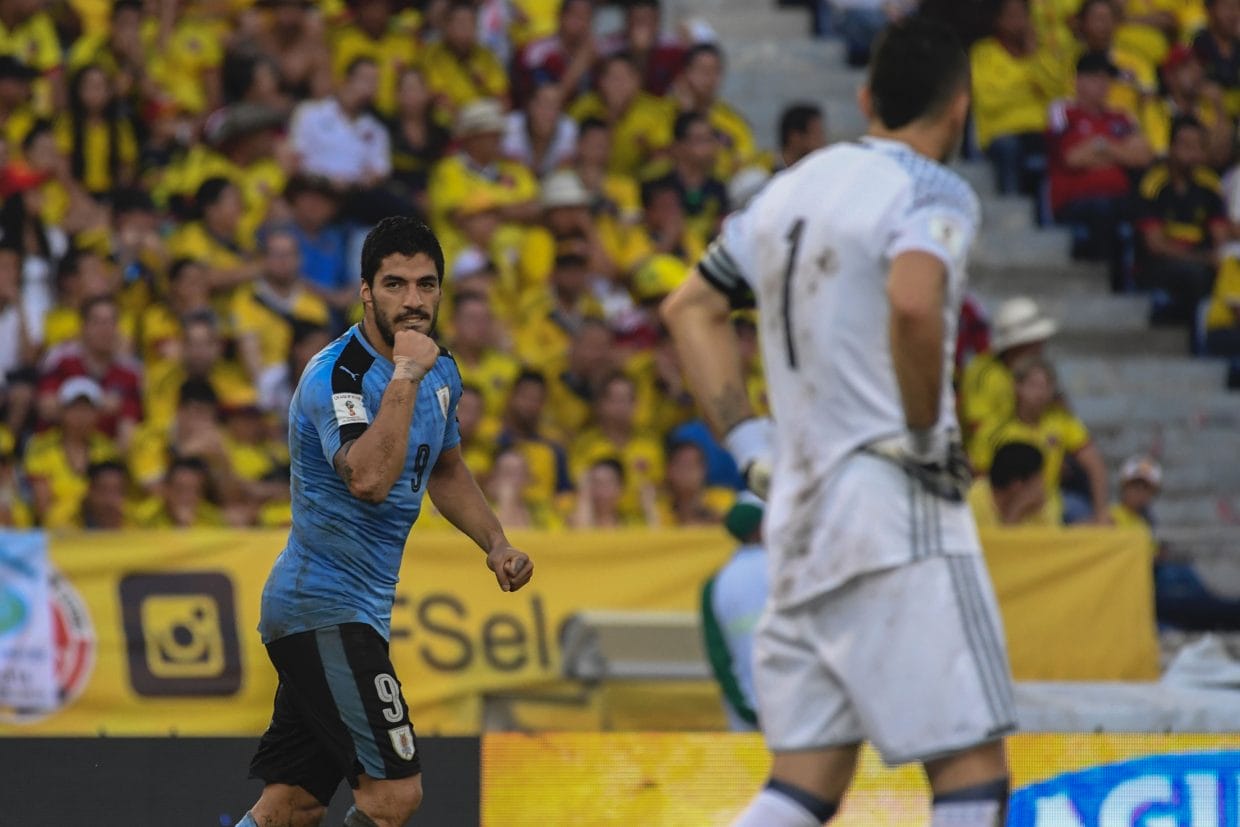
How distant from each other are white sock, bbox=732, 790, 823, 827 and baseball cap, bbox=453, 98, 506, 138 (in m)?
9.80

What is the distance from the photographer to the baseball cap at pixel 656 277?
14000 millimetres

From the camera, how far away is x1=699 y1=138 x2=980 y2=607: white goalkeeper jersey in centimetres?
485

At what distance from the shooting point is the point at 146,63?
47.3 feet

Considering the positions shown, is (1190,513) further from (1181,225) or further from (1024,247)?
(1024,247)

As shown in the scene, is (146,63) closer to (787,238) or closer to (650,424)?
(650,424)

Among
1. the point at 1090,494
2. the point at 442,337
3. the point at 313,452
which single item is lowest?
the point at 1090,494

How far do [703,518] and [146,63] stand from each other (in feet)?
16.4

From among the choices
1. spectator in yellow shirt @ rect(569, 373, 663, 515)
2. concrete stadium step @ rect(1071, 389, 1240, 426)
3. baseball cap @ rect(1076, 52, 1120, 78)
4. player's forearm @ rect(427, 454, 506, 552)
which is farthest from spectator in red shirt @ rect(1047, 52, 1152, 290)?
player's forearm @ rect(427, 454, 506, 552)

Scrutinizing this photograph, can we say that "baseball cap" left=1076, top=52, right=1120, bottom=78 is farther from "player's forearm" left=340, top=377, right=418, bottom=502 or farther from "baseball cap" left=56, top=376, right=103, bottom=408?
"player's forearm" left=340, top=377, right=418, bottom=502

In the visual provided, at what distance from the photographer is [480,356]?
13078 millimetres

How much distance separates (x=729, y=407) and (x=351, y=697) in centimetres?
167

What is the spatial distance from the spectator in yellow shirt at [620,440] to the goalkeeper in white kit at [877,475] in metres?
7.76

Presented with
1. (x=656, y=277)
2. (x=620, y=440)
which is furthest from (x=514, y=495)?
(x=656, y=277)

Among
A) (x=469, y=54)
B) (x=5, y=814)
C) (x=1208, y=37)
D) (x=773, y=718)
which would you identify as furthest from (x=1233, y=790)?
(x=1208, y=37)
